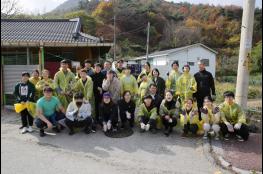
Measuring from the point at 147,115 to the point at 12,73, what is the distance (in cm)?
524

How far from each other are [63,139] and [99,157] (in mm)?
1371

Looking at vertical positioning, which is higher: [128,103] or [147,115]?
[128,103]

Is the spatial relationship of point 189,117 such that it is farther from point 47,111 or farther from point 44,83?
point 44,83

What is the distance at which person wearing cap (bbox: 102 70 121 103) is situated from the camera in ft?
24.0

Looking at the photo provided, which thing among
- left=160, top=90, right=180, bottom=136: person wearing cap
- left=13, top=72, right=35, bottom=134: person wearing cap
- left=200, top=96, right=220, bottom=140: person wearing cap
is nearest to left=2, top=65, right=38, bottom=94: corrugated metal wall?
left=13, top=72, right=35, bottom=134: person wearing cap

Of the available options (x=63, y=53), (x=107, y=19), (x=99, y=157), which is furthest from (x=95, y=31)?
(x=99, y=157)

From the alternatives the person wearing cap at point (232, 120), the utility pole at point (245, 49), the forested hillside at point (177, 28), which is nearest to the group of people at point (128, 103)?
the person wearing cap at point (232, 120)

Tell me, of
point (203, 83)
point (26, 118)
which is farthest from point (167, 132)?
point (26, 118)

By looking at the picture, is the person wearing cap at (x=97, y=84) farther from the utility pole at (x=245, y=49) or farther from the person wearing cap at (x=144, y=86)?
the utility pole at (x=245, y=49)

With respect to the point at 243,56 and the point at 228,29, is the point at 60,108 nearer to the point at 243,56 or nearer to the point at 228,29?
the point at 243,56

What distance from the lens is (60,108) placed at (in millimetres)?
6988

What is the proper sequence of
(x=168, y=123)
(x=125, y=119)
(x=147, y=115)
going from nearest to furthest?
1. (x=168, y=123)
2. (x=147, y=115)
3. (x=125, y=119)

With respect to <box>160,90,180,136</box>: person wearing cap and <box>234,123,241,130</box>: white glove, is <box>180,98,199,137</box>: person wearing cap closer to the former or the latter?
<box>160,90,180,136</box>: person wearing cap

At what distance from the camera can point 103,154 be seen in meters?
5.69
